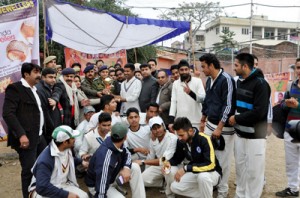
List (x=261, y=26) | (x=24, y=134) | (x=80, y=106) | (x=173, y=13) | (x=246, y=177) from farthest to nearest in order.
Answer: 1. (x=261, y=26)
2. (x=173, y=13)
3. (x=80, y=106)
4. (x=246, y=177)
5. (x=24, y=134)

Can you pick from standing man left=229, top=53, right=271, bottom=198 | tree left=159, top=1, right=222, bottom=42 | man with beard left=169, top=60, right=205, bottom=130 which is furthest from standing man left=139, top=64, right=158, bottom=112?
tree left=159, top=1, right=222, bottom=42

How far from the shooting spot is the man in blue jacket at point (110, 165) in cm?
313

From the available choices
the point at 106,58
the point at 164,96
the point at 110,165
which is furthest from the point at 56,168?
the point at 106,58

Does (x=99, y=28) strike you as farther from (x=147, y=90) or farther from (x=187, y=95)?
(x=187, y=95)

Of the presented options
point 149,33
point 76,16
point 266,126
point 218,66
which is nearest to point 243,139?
point 266,126

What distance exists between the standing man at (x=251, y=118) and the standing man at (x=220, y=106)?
0.13 m

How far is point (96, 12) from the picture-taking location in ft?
21.6

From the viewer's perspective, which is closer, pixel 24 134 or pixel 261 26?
pixel 24 134

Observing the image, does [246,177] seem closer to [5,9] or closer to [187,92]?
[187,92]

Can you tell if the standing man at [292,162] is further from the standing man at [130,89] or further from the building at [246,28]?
the building at [246,28]

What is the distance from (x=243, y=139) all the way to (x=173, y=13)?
3389 centimetres

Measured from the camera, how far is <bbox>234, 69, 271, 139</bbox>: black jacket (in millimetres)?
3484

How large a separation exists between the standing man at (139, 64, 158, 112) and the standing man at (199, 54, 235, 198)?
1434 millimetres

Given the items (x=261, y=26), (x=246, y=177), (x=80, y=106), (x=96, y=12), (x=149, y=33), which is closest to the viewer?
(x=246, y=177)
